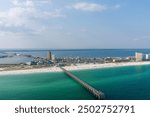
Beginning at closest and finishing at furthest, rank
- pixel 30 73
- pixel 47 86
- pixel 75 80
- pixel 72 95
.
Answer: pixel 72 95 < pixel 47 86 < pixel 75 80 < pixel 30 73

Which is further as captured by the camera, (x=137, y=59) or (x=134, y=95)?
(x=137, y=59)

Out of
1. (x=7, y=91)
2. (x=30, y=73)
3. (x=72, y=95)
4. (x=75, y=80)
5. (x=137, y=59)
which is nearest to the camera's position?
(x=72, y=95)

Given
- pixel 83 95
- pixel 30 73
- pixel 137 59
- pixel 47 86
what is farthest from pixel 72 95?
pixel 137 59

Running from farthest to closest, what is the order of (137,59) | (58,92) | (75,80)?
(137,59)
(75,80)
(58,92)

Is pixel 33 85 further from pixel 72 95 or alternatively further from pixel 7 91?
pixel 72 95

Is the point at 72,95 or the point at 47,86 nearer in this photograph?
the point at 72,95

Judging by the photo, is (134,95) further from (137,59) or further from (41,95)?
(137,59)

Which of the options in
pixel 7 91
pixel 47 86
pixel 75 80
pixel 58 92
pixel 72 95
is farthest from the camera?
pixel 75 80

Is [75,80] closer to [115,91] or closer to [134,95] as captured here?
[115,91]

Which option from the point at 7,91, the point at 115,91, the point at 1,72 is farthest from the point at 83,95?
the point at 1,72
